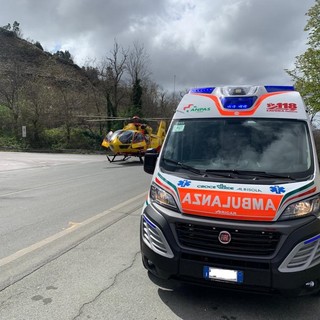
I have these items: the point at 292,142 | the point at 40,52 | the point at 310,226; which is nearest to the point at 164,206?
the point at 310,226

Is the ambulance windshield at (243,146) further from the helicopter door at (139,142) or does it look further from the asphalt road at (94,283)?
the helicopter door at (139,142)

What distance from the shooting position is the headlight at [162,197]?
379cm

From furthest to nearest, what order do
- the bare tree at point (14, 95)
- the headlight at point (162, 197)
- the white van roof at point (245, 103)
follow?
the bare tree at point (14, 95) < the white van roof at point (245, 103) < the headlight at point (162, 197)

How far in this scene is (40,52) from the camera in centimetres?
9875

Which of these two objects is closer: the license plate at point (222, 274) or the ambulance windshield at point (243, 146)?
the license plate at point (222, 274)

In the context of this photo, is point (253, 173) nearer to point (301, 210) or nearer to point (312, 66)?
point (301, 210)

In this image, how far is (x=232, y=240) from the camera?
3.50m

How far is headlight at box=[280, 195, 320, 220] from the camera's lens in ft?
11.4

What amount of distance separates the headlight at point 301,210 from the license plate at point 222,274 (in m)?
0.68

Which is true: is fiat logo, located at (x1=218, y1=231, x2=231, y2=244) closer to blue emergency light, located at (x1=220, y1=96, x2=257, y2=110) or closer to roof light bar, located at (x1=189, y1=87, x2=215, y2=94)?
blue emergency light, located at (x1=220, y1=96, x2=257, y2=110)

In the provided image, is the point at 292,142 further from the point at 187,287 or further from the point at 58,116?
the point at 58,116

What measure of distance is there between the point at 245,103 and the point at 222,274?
2165 mm

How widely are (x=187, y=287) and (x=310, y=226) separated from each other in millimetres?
1565

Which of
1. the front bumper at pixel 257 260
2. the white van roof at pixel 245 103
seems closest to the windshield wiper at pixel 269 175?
the front bumper at pixel 257 260
